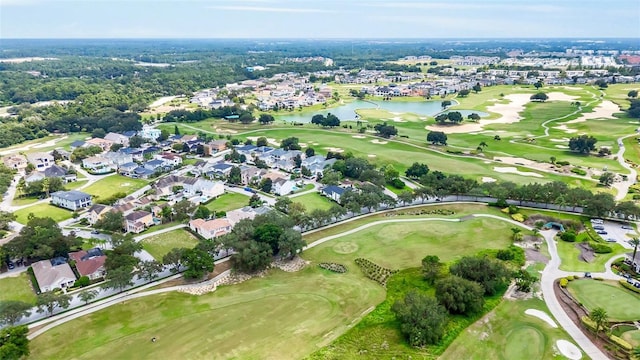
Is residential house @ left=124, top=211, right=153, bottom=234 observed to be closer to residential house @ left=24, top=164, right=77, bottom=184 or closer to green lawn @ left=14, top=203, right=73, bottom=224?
green lawn @ left=14, top=203, right=73, bottom=224

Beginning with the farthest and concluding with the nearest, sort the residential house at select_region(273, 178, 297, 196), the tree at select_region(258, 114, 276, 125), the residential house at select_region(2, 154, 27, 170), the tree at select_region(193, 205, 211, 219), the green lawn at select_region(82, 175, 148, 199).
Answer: the tree at select_region(258, 114, 276, 125) → the residential house at select_region(2, 154, 27, 170) → the green lawn at select_region(82, 175, 148, 199) → the residential house at select_region(273, 178, 297, 196) → the tree at select_region(193, 205, 211, 219)

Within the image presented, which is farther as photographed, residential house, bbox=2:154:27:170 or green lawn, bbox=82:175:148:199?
residential house, bbox=2:154:27:170

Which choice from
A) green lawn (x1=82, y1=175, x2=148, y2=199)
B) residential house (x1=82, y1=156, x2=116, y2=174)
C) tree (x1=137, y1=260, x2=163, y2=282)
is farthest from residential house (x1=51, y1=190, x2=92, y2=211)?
tree (x1=137, y1=260, x2=163, y2=282)

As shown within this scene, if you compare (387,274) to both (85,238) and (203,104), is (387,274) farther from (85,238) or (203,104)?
(203,104)

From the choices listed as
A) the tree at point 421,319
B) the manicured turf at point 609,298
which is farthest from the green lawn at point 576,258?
the tree at point 421,319

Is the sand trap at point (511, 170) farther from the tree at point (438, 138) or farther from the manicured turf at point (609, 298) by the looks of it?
the manicured turf at point (609, 298)

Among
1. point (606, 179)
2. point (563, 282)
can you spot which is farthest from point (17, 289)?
point (606, 179)

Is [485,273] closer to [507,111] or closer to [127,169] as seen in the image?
[127,169]
